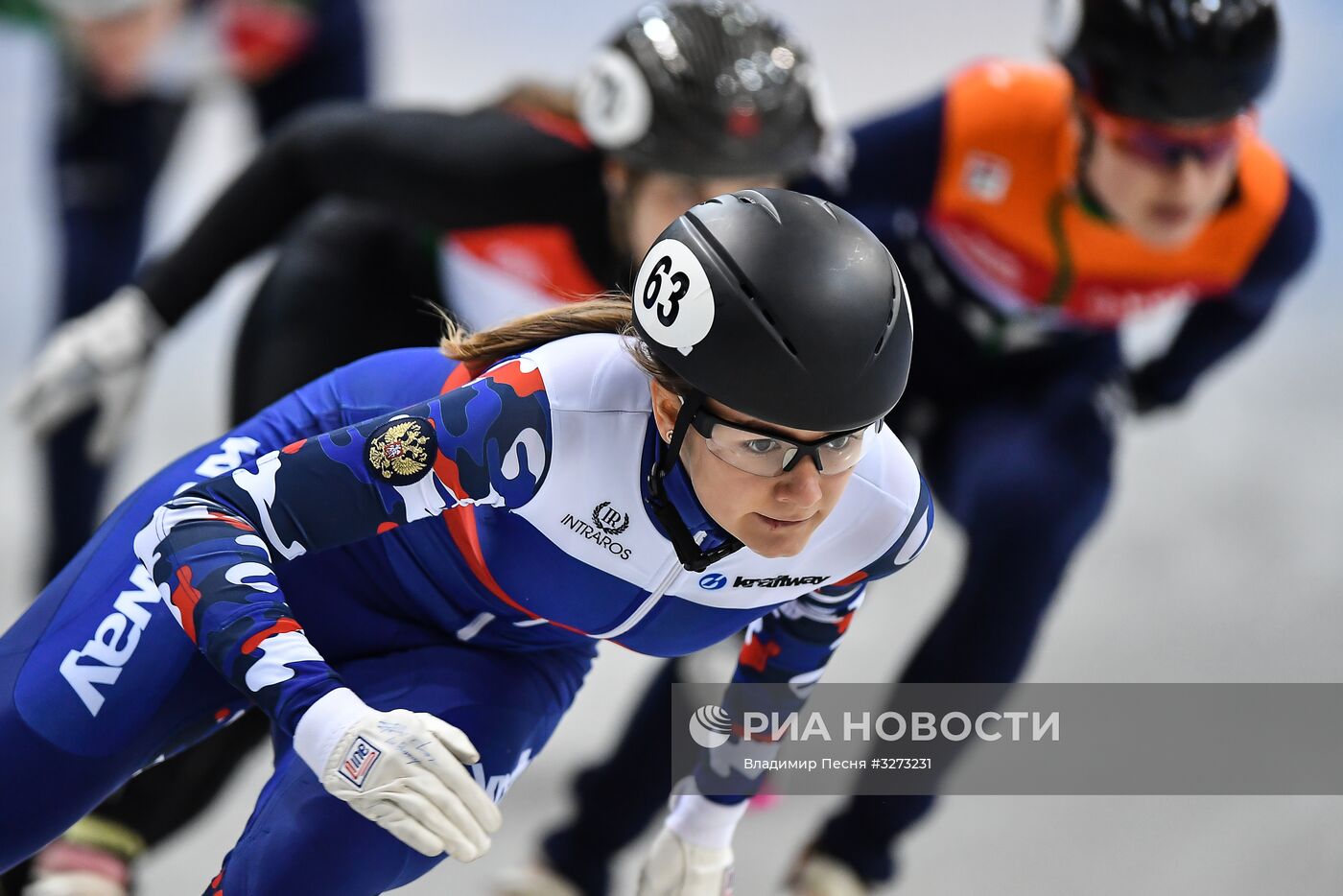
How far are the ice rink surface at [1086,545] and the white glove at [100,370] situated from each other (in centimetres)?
79

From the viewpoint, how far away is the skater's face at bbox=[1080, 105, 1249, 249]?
11.4ft

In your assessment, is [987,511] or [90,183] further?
[90,183]

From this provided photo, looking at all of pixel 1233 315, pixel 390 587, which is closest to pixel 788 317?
pixel 390 587

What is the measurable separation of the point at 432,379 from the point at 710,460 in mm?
503

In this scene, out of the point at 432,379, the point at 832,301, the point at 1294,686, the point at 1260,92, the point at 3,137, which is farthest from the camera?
the point at 3,137

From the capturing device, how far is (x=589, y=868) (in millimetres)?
3367

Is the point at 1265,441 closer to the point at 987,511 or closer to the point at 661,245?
the point at 987,511

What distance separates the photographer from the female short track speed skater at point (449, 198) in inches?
137

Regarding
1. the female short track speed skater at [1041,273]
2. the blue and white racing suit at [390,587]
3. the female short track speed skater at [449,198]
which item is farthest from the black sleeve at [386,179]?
the blue and white racing suit at [390,587]

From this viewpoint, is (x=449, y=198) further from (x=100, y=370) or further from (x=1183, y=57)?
(x=1183, y=57)

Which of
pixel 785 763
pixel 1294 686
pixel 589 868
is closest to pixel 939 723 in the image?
pixel 785 763

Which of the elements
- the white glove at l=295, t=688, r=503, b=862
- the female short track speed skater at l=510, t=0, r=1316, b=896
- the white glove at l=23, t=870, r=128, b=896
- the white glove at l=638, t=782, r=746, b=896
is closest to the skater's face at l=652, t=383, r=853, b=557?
the white glove at l=295, t=688, r=503, b=862

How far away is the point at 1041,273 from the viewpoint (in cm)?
379

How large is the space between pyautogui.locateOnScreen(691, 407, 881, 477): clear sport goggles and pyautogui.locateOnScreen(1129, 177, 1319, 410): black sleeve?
193 centimetres
